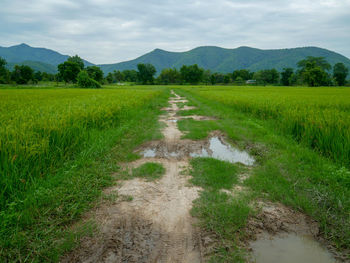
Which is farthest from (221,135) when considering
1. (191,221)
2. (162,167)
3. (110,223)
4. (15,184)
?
(15,184)

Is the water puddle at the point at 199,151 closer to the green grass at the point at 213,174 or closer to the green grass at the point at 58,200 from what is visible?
the green grass at the point at 213,174

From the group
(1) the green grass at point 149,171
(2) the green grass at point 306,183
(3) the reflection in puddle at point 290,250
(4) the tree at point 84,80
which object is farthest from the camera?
(4) the tree at point 84,80

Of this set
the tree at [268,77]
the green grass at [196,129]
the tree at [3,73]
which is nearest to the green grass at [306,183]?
the green grass at [196,129]

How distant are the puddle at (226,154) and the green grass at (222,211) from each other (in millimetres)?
826

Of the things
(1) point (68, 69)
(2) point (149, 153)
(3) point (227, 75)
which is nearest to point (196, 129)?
(2) point (149, 153)

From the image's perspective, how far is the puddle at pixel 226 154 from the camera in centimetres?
482

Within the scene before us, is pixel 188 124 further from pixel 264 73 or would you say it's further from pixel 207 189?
pixel 264 73

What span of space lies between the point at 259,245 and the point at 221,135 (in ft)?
16.4

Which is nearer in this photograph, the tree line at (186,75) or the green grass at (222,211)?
the green grass at (222,211)

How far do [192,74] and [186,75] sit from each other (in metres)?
3.30

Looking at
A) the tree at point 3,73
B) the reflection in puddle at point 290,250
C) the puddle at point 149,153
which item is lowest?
the reflection in puddle at point 290,250

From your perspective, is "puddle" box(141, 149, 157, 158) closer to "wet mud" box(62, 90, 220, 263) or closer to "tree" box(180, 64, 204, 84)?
"wet mud" box(62, 90, 220, 263)

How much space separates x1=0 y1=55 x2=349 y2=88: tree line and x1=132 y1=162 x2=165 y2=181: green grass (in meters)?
55.5

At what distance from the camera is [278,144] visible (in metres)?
5.63
